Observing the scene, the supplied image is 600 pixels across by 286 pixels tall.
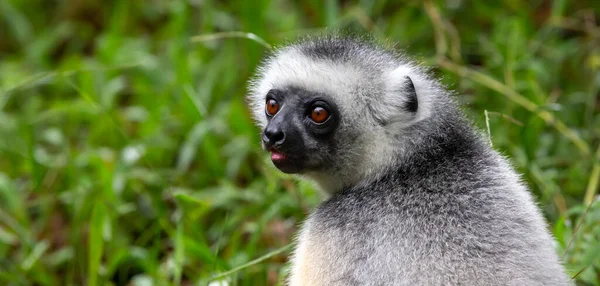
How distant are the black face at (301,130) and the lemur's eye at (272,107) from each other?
0.07 m

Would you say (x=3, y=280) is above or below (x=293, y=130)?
below

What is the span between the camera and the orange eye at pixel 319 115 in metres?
3.28

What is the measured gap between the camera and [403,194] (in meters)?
3.10

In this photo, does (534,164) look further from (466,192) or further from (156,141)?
(156,141)

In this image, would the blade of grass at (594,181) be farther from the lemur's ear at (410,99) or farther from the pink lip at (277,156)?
the pink lip at (277,156)

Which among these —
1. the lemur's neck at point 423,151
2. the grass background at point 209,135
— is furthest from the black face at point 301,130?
the grass background at point 209,135

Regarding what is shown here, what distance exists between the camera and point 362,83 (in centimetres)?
332

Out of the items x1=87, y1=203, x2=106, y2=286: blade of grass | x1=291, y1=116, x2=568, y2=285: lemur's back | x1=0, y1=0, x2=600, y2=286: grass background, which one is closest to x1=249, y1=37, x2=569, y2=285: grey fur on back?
x1=291, y1=116, x2=568, y2=285: lemur's back

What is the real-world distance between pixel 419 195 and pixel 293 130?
57 cm

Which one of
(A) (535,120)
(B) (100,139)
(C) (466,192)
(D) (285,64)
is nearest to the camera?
(C) (466,192)

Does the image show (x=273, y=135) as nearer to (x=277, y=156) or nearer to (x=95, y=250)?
(x=277, y=156)

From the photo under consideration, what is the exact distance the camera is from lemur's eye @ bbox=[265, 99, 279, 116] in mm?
3438

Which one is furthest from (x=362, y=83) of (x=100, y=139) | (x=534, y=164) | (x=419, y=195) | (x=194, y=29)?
(x=194, y=29)

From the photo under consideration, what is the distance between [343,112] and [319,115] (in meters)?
0.10
